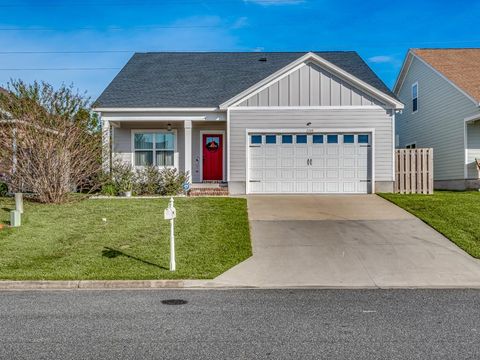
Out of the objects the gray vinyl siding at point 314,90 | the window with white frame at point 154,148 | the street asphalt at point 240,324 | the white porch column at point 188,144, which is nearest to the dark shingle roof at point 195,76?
the white porch column at point 188,144

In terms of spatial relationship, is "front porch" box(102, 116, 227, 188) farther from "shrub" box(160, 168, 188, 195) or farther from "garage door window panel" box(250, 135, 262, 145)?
"garage door window panel" box(250, 135, 262, 145)

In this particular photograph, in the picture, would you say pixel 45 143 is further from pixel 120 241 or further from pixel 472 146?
pixel 472 146

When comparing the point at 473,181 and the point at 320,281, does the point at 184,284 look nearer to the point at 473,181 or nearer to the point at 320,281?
the point at 320,281

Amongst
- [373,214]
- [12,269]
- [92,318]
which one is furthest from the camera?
[373,214]

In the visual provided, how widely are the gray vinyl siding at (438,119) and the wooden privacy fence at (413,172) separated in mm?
3308

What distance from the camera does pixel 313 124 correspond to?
1728 centimetres

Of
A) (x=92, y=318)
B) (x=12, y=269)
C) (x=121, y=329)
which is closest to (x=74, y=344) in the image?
(x=121, y=329)

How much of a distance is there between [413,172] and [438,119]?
587cm

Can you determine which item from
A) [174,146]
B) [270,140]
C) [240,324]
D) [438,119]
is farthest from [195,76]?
[240,324]

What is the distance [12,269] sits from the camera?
8516mm

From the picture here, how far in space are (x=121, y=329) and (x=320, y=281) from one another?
3861 millimetres

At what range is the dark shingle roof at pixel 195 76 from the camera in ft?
60.2

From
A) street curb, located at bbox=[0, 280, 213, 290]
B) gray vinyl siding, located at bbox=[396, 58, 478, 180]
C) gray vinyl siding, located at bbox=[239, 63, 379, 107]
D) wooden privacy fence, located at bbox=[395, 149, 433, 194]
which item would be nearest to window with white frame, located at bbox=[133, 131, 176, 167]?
gray vinyl siding, located at bbox=[239, 63, 379, 107]

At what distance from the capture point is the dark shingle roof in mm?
18359
